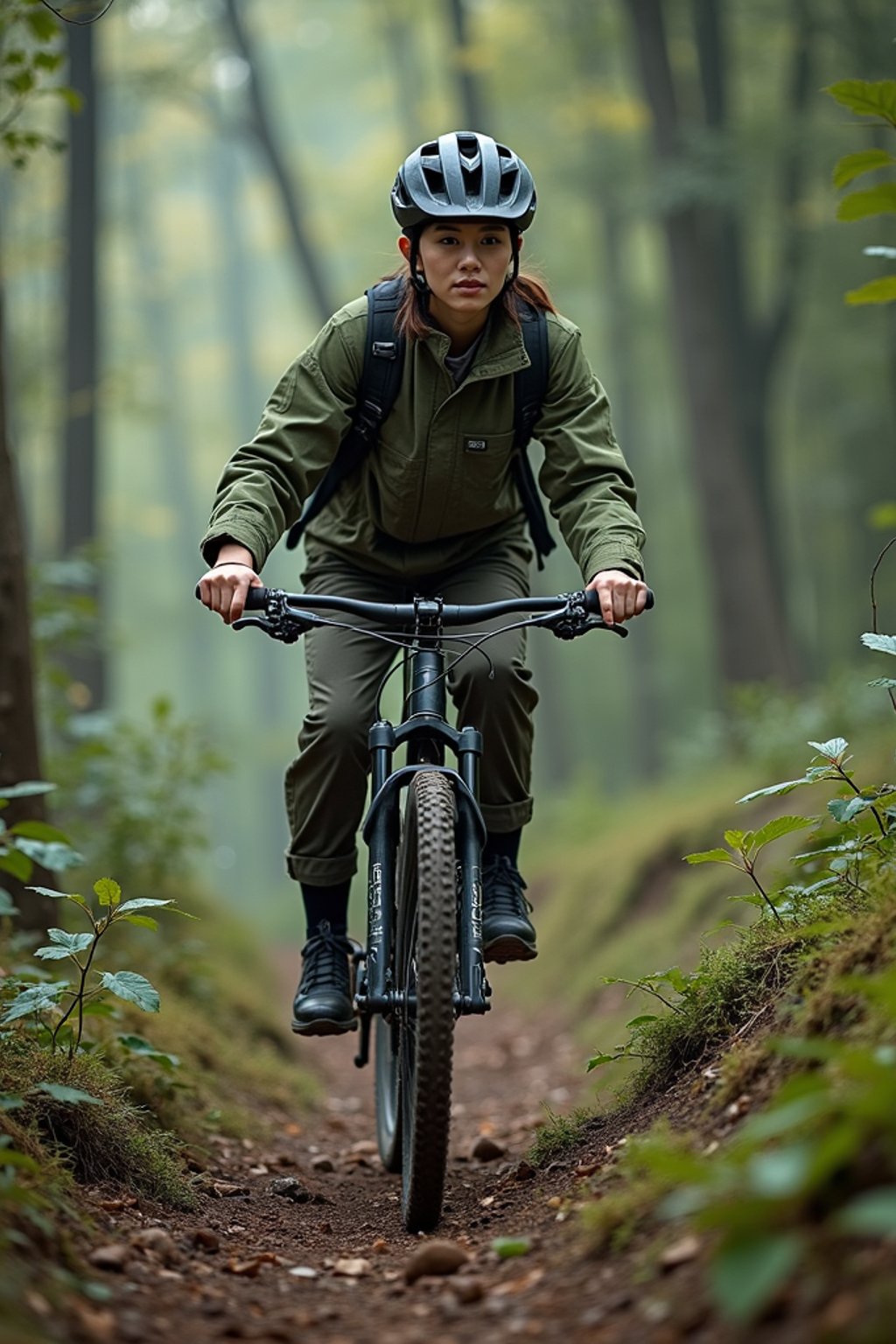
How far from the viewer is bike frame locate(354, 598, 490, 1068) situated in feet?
12.3

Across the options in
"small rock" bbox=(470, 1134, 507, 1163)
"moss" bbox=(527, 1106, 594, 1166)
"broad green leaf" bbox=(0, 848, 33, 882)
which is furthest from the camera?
"small rock" bbox=(470, 1134, 507, 1163)

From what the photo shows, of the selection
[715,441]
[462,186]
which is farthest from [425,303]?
[715,441]

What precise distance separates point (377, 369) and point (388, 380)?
5 cm

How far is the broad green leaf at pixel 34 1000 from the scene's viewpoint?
3752mm

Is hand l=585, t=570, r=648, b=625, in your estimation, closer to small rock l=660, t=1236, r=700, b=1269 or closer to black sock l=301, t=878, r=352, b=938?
black sock l=301, t=878, r=352, b=938

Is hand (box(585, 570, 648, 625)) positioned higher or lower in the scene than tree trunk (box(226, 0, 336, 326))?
lower

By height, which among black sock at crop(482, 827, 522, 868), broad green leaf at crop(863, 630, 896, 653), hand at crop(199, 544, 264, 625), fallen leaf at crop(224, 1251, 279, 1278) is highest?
hand at crop(199, 544, 264, 625)

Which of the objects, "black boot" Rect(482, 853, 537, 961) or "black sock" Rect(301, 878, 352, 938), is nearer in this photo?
"black boot" Rect(482, 853, 537, 961)

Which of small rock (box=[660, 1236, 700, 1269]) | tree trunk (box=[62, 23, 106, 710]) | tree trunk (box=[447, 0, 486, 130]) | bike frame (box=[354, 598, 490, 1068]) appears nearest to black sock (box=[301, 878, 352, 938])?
bike frame (box=[354, 598, 490, 1068])

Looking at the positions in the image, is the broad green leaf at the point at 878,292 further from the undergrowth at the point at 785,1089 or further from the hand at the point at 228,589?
the hand at the point at 228,589

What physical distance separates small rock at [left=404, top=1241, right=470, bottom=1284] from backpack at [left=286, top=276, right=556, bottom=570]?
7.37ft

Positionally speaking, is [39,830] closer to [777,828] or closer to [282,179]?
[777,828]

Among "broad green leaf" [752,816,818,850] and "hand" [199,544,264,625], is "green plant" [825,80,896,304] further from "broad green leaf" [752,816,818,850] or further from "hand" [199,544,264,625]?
"hand" [199,544,264,625]

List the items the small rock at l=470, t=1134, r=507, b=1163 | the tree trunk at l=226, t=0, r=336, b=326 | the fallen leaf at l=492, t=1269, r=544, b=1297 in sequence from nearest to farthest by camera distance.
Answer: the fallen leaf at l=492, t=1269, r=544, b=1297, the small rock at l=470, t=1134, r=507, b=1163, the tree trunk at l=226, t=0, r=336, b=326
